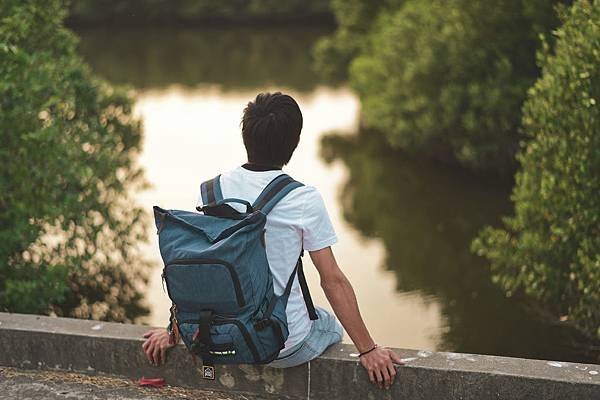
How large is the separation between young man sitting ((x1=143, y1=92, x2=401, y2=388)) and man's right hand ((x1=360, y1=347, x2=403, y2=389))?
104mm

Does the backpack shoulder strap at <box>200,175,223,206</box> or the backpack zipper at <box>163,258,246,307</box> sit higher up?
the backpack shoulder strap at <box>200,175,223,206</box>

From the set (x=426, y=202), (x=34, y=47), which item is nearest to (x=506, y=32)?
(x=426, y=202)

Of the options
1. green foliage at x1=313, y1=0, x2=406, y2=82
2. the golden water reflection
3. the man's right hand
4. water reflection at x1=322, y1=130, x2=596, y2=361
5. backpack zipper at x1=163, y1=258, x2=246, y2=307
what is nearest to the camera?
backpack zipper at x1=163, y1=258, x2=246, y2=307

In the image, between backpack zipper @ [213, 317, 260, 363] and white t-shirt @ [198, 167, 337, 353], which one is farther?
white t-shirt @ [198, 167, 337, 353]

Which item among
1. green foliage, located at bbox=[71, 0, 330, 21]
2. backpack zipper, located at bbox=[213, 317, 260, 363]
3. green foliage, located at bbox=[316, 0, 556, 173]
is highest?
green foliage, located at bbox=[71, 0, 330, 21]

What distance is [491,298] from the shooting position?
923 cm

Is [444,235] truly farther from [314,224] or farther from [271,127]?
[271,127]

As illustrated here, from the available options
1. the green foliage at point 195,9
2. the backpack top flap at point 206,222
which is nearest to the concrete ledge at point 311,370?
the backpack top flap at point 206,222

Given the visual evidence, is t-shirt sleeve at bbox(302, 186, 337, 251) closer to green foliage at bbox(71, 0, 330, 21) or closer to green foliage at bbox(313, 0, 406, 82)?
green foliage at bbox(313, 0, 406, 82)

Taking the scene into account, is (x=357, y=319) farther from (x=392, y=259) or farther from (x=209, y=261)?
(x=392, y=259)

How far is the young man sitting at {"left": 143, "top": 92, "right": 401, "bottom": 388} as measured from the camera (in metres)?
3.94

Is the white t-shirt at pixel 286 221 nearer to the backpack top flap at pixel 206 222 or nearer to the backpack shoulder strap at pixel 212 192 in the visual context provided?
the backpack shoulder strap at pixel 212 192

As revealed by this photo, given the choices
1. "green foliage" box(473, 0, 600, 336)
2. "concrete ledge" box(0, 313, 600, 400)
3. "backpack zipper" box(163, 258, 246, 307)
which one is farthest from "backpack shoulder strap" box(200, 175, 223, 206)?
"green foliage" box(473, 0, 600, 336)

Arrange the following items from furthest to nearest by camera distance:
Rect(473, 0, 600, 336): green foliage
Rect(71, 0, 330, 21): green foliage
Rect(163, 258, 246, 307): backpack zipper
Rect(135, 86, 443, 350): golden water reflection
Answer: Rect(71, 0, 330, 21): green foliage, Rect(135, 86, 443, 350): golden water reflection, Rect(473, 0, 600, 336): green foliage, Rect(163, 258, 246, 307): backpack zipper
